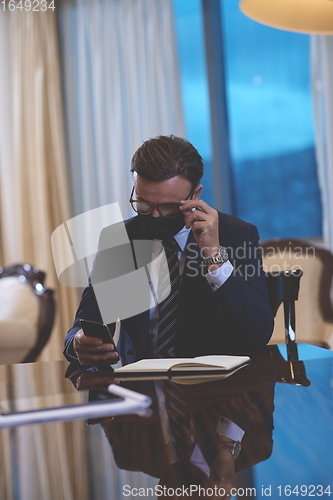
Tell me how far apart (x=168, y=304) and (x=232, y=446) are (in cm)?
111

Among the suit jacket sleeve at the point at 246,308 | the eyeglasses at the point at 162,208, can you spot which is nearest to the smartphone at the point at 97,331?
the suit jacket sleeve at the point at 246,308

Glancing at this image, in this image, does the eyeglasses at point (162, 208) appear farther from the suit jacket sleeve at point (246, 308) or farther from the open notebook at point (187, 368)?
the open notebook at point (187, 368)

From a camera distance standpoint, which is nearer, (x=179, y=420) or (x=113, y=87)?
(x=179, y=420)

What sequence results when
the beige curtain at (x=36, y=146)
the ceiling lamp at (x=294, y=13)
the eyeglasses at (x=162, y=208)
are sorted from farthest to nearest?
the beige curtain at (x=36, y=146), the ceiling lamp at (x=294, y=13), the eyeglasses at (x=162, y=208)

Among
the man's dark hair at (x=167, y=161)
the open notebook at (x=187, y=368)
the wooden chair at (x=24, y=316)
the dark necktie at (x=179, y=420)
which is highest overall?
the man's dark hair at (x=167, y=161)

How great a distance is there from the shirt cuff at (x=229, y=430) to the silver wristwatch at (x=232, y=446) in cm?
2

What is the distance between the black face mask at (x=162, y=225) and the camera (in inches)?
72.9

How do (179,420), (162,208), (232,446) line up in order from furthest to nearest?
(162,208) → (179,420) → (232,446)

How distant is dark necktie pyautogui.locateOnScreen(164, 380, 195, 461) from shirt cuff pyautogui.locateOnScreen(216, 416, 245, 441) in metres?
0.05

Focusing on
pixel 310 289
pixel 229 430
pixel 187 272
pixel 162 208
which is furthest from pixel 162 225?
pixel 310 289

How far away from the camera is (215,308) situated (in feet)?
6.24

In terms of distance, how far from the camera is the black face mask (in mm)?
1852

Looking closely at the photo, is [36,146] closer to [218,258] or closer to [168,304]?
[168,304]

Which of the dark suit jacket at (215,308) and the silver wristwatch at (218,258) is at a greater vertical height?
the silver wristwatch at (218,258)
